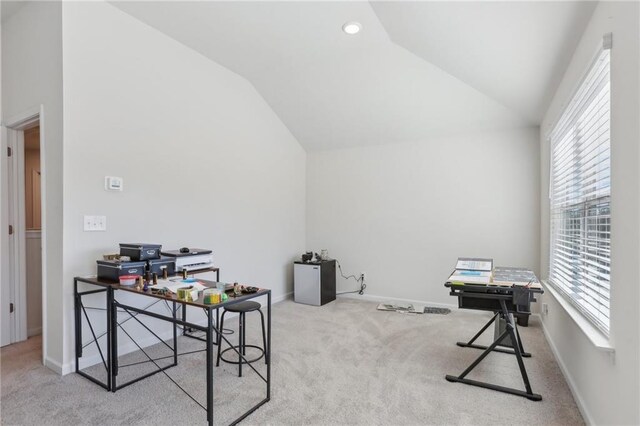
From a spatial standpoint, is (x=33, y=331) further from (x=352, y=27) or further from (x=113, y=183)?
(x=352, y=27)

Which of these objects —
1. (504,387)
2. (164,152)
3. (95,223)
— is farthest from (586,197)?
(95,223)

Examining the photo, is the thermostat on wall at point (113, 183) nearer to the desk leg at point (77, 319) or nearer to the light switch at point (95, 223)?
the light switch at point (95, 223)

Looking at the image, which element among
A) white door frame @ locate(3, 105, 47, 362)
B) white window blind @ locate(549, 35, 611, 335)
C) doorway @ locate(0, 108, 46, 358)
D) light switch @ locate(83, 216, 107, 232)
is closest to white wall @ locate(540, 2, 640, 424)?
white window blind @ locate(549, 35, 611, 335)

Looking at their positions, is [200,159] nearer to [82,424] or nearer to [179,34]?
[179,34]

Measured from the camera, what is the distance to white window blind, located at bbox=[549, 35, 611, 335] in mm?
1885

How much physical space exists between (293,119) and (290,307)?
253 centimetres

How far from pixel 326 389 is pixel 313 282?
228 cm

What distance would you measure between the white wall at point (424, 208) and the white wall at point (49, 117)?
10.9ft

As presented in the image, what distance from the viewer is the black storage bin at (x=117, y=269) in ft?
7.95

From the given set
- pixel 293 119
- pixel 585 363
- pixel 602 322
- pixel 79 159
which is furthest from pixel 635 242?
pixel 293 119

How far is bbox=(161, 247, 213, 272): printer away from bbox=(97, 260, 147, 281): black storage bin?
1.00 feet

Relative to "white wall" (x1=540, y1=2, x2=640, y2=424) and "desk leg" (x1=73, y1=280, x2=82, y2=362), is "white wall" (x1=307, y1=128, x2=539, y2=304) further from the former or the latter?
"desk leg" (x1=73, y1=280, x2=82, y2=362)

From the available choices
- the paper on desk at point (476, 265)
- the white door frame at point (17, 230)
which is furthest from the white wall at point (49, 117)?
the paper on desk at point (476, 265)

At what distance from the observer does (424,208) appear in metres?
4.55
